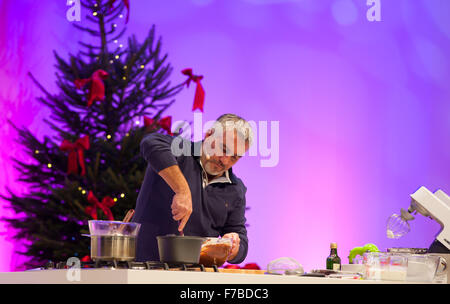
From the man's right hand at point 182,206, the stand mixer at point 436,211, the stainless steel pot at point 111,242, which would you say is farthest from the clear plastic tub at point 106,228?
the stand mixer at point 436,211

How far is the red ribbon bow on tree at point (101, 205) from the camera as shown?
13.6 feet

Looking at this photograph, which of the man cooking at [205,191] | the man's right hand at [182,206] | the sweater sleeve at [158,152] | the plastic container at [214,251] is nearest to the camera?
the plastic container at [214,251]

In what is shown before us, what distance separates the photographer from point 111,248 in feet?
5.03

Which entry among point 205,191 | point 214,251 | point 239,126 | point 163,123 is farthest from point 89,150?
point 214,251

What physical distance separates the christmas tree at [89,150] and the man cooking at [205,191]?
5.32 feet

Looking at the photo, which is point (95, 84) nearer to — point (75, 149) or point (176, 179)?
point (75, 149)

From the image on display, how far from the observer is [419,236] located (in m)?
5.04

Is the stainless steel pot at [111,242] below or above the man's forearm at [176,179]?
below

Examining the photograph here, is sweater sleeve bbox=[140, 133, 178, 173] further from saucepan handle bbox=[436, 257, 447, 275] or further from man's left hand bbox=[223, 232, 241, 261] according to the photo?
saucepan handle bbox=[436, 257, 447, 275]

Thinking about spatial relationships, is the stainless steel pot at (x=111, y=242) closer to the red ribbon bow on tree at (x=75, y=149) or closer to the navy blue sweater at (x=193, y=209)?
the navy blue sweater at (x=193, y=209)

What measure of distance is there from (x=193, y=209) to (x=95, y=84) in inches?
79.7

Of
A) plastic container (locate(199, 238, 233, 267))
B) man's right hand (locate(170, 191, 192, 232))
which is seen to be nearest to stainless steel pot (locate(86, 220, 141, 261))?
plastic container (locate(199, 238, 233, 267))
